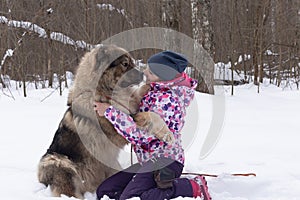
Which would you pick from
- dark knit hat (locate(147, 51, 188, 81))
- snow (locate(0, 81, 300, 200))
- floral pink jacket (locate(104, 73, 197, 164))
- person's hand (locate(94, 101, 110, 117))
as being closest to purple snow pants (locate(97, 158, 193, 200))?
floral pink jacket (locate(104, 73, 197, 164))

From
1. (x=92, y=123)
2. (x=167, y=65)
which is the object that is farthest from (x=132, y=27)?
(x=167, y=65)

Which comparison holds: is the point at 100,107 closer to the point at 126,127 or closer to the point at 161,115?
the point at 126,127

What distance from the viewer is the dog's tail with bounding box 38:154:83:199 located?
2553 mm

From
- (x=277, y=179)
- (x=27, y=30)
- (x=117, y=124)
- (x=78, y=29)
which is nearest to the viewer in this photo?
(x=117, y=124)

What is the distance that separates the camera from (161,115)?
7.92ft

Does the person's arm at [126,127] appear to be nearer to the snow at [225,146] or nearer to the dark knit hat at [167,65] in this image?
the dark knit hat at [167,65]

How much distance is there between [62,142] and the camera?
8.87ft

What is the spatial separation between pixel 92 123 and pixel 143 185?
0.61 m

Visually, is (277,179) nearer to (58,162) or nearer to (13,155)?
(58,162)

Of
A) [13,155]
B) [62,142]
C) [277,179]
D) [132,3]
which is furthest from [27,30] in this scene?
[277,179]

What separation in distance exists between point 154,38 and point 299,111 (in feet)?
12.3

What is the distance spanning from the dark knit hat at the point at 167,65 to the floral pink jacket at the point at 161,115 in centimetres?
5

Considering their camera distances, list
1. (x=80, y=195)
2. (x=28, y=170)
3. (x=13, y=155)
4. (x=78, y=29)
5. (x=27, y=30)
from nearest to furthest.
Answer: (x=80, y=195)
(x=28, y=170)
(x=13, y=155)
(x=78, y=29)
(x=27, y=30)

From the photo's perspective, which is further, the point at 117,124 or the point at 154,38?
the point at 154,38
